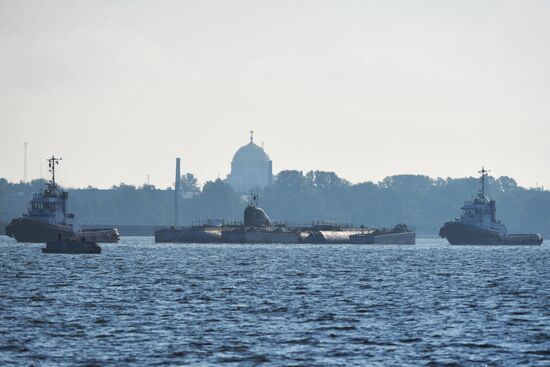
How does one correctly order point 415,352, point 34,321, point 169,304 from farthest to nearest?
point 169,304, point 34,321, point 415,352

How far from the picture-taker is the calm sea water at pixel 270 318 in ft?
182

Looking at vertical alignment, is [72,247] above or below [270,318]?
above

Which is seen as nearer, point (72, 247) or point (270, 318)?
point (270, 318)

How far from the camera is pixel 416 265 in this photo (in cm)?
14825

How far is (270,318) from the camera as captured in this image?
71.2m

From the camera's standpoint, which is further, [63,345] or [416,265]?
[416,265]

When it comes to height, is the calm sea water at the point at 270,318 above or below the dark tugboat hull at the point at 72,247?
below

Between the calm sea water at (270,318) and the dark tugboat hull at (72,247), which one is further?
the dark tugboat hull at (72,247)

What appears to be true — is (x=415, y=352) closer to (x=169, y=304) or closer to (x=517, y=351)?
(x=517, y=351)

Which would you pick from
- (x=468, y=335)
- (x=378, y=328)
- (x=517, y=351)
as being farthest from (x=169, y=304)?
(x=517, y=351)

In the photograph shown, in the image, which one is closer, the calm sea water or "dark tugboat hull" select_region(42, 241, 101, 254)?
the calm sea water

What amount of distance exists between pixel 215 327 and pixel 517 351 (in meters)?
16.8

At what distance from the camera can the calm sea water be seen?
55.6 metres

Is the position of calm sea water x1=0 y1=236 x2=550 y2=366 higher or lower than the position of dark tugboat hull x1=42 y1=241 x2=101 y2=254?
lower
